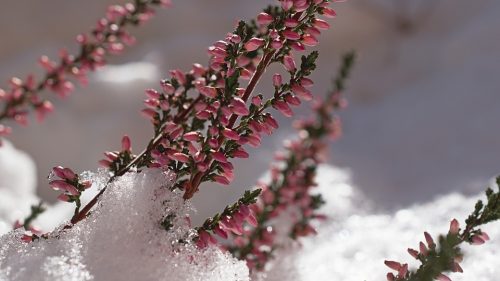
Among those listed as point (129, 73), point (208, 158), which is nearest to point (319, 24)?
point (208, 158)

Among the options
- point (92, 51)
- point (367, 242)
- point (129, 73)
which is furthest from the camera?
point (129, 73)

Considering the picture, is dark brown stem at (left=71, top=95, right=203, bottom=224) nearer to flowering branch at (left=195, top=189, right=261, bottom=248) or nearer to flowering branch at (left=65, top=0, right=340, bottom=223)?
flowering branch at (left=65, top=0, right=340, bottom=223)

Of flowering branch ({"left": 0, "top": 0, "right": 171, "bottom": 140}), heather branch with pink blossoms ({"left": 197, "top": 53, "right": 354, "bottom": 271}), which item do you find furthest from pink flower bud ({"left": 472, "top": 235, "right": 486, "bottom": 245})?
flowering branch ({"left": 0, "top": 0, "right": 171, "bottom": 140})

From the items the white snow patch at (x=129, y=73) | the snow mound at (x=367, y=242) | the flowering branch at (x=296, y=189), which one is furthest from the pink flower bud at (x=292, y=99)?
the white snow patch at (x=129, y=73)

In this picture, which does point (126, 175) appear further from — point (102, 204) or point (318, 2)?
point (318, 2)

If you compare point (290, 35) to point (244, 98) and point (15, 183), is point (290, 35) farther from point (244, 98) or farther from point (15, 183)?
point (15, 183)
